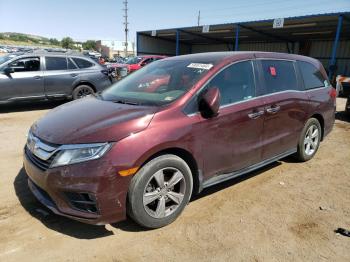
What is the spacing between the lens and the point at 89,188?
2.83 metres

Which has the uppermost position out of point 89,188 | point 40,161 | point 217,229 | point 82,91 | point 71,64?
point 71,64

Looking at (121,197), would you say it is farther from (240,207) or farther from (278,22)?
(278,22)

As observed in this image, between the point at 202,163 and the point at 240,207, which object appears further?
the point at 240,207

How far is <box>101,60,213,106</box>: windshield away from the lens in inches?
142

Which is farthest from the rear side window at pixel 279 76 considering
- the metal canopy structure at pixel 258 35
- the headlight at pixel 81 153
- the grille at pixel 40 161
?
the metal canopy structure at pixel 258 35

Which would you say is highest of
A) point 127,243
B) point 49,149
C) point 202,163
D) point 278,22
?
point 278,22

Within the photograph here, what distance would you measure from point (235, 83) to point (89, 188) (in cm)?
210

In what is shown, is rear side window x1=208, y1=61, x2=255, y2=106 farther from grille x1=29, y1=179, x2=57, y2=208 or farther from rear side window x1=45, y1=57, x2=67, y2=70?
rear side window x1=45, y1=57, x2=67, y2=70

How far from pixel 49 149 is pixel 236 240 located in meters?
1.95

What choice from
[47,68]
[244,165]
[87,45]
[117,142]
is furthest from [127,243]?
[87,45]

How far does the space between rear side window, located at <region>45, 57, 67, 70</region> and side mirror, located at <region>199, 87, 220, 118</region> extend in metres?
7.31

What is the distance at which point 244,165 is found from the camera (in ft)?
13.3

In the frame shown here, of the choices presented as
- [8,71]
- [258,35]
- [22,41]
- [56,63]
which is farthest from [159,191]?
[22,41]

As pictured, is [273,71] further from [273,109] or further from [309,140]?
[309,140]
